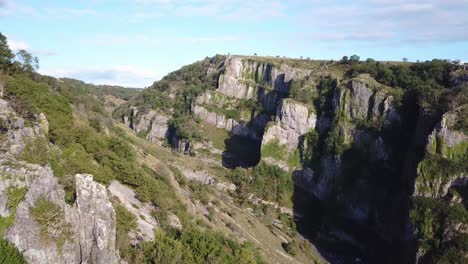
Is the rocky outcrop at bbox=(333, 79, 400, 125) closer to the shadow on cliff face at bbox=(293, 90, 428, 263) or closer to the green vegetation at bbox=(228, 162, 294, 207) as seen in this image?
the shadow on cliff face at bbox=(293, 90, 428, 263)

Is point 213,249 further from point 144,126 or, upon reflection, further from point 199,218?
point 144,126

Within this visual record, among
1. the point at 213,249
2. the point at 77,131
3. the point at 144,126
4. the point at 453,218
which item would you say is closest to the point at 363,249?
the point at 453,218

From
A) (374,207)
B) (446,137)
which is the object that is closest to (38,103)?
(446,137)

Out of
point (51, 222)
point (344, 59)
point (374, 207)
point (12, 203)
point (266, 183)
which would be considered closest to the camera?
point (12, 203)

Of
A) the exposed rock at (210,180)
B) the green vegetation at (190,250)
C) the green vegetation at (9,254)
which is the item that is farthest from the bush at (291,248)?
the green vegetation at (9,254)

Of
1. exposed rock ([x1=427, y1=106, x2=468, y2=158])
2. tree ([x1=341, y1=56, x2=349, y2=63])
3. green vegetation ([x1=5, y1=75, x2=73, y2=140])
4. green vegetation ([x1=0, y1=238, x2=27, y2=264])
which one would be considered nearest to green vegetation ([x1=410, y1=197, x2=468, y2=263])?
exposed rock ([x1=427, y1=106, x2=468, y2=158])

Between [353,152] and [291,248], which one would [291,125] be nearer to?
[353,152]

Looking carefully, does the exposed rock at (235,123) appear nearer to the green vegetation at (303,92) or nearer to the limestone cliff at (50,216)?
the green vegetation at (303,92)
